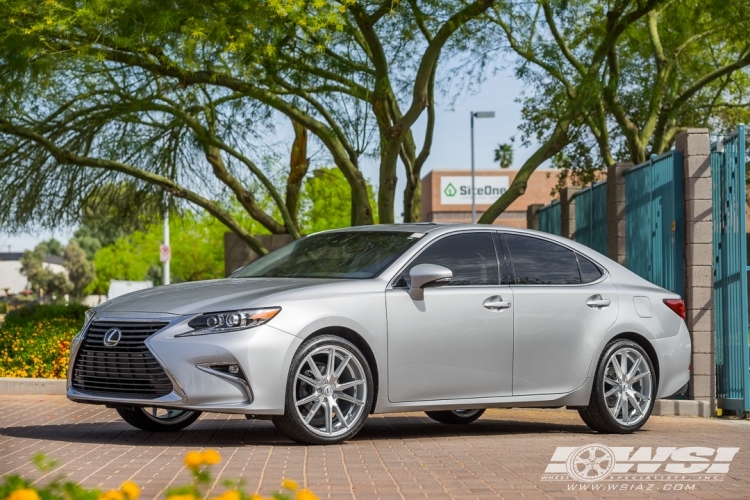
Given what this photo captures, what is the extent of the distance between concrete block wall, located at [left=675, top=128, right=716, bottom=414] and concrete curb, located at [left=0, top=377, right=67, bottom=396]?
717 centimetres

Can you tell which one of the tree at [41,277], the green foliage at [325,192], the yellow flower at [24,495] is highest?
the green foliage at [325,192]

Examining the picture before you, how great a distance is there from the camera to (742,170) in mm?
12594

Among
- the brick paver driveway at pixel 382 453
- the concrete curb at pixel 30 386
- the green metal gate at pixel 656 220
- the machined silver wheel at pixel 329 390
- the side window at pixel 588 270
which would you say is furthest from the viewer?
the concrete curb at pixel 30 386

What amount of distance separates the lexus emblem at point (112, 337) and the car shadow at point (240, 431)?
0.75 m

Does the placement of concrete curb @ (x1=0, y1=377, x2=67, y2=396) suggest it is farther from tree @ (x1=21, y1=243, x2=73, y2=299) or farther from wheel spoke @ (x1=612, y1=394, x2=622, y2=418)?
tree @ (x1=21, y1=243, x2=73, y2=299)

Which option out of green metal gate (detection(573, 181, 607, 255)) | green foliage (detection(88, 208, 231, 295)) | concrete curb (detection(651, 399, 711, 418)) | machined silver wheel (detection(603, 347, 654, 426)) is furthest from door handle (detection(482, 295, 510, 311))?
green foliage (detection(88, 208, 231, 295))

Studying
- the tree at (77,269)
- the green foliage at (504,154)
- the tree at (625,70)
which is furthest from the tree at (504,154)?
the tree at (625,70)

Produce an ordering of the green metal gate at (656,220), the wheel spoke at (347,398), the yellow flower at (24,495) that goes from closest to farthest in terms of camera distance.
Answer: the yellow flower at (24,495), the wheel spoke at (347,398), the green metal gate at (656,220)

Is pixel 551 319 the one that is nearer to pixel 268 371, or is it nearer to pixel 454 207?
pixel 268 371

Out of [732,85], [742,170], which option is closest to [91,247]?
[732,85]

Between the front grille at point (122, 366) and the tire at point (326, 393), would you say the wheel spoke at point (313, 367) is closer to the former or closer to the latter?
the tire at point (326, 393)

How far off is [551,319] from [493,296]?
1.92 ft

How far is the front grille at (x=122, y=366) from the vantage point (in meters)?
8.62

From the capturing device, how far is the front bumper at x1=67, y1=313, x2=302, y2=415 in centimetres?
845
